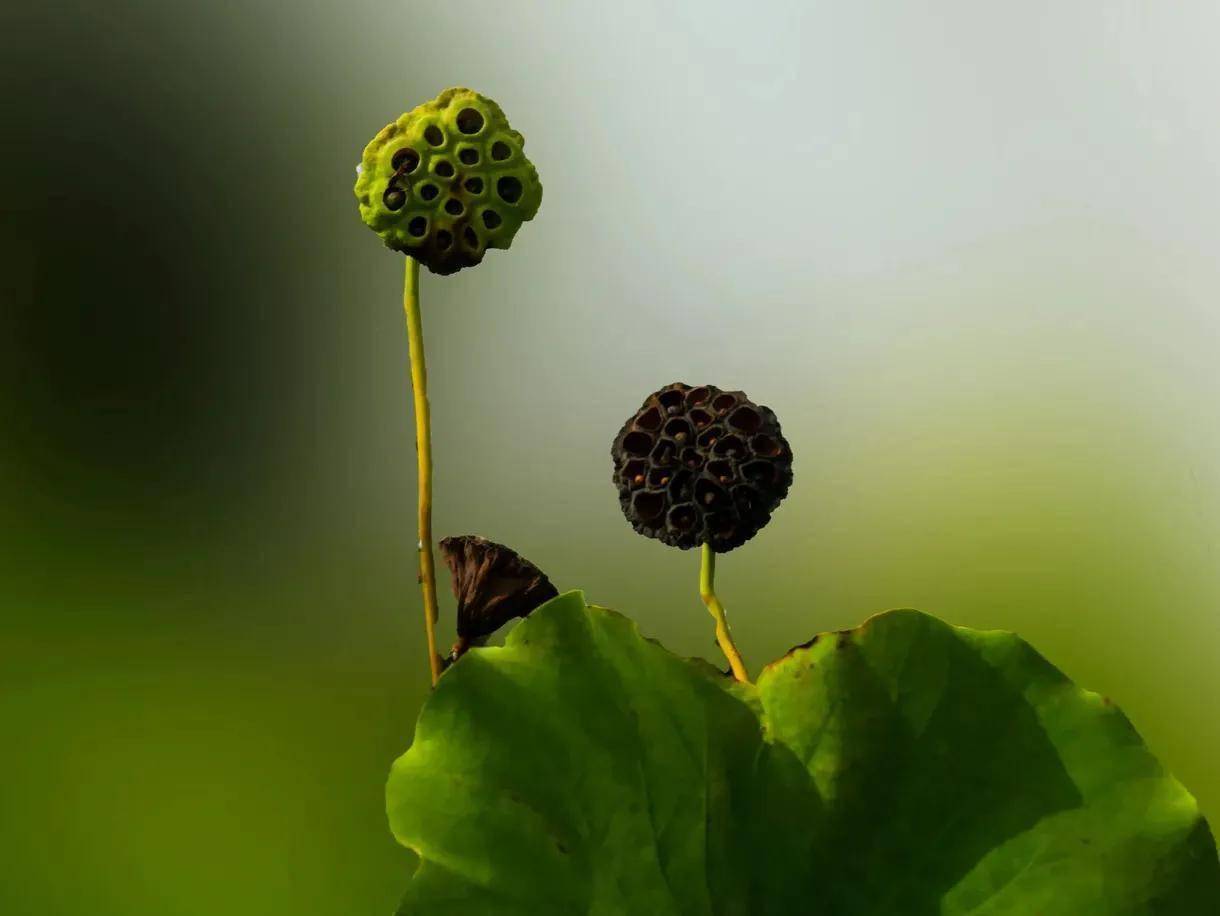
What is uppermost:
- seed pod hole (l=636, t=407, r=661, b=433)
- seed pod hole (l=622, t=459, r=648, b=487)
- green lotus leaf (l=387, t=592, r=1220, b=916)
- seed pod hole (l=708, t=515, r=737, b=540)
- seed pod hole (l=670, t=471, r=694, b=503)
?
seed pod hole (l=636, t=407, r=661, b=433)

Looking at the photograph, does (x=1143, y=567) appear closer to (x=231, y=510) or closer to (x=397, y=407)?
(x=397, y=407)

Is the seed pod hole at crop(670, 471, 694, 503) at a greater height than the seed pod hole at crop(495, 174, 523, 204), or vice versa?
the seed pod hole at crop(495, 174, 523, 204)

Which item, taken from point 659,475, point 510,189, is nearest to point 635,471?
point 659,475

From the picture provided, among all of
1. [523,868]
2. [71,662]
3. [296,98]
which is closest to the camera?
[523,868]

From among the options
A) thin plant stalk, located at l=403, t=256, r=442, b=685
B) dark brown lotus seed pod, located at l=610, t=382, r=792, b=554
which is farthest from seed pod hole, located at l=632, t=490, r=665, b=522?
thin plant stalk, located at l=403, t=256, r=442, b=685

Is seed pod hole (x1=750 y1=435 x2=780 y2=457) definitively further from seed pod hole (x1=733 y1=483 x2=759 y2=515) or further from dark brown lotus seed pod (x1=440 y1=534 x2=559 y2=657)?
dark brown lotus seed pod (x1=440 y1=534 x2=559 y2=657)

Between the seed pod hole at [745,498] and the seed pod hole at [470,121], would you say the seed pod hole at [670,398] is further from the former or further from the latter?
the seed pod hole at [470,121]

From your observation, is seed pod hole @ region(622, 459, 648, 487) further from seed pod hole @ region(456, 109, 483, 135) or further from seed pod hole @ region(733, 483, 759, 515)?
seed pod hole @ region(456, 109, 483, 135)

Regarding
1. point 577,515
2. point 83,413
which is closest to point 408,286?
point 577,515
